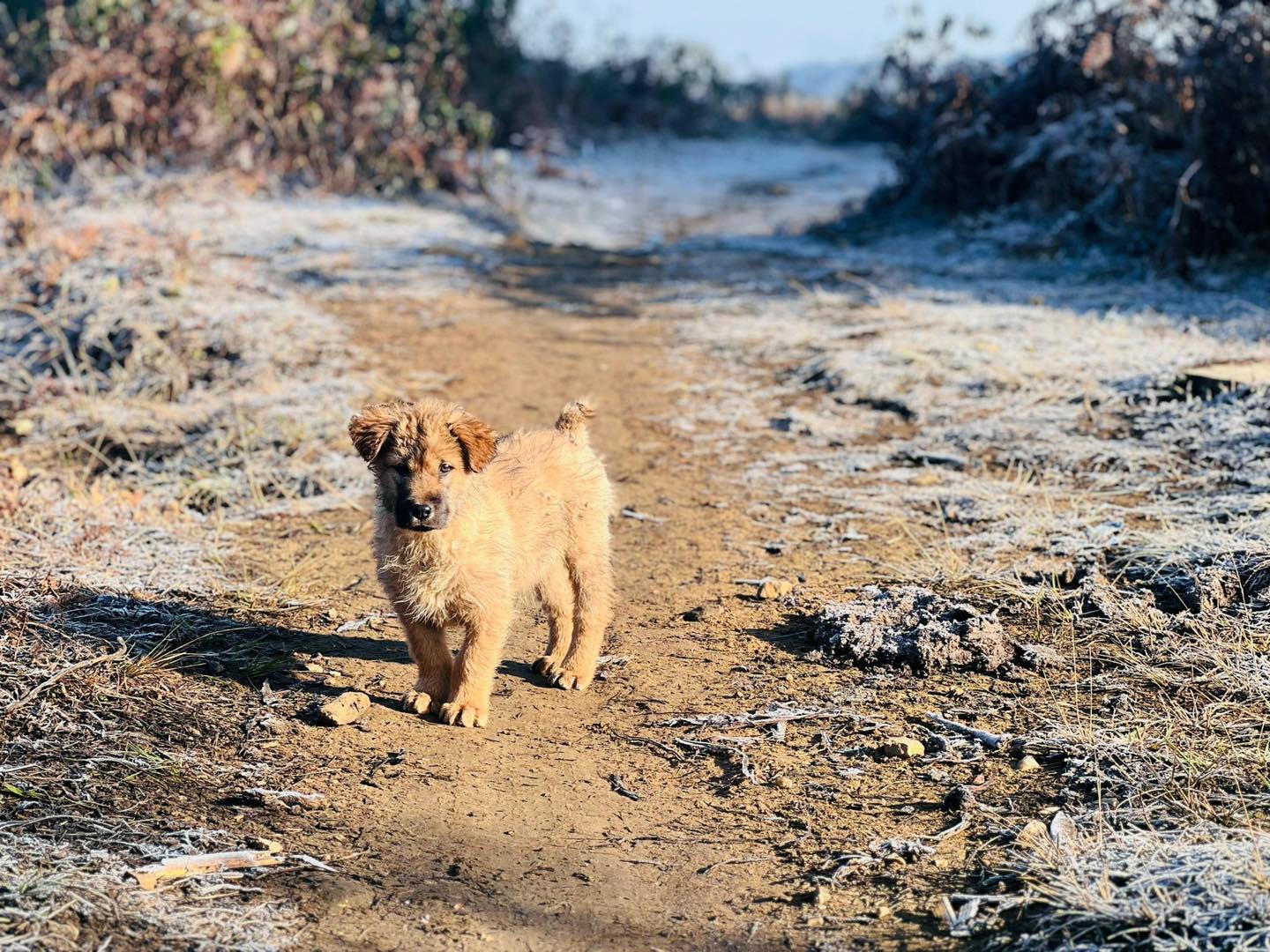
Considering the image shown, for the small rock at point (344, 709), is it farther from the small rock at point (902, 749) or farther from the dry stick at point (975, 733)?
the dry stick at point (975, 733)

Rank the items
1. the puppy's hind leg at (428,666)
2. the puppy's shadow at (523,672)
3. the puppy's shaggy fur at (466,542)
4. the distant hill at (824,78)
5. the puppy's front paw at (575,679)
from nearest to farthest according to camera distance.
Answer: the puppy's shaggy fur at (466,542) → the puppy's hind leg at (428,666) → the puppy's front paw at (575,679) → the puppy's shadow at (523,672) → the distant hill at (824,78)

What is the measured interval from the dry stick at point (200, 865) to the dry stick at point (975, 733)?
2178 millimetres

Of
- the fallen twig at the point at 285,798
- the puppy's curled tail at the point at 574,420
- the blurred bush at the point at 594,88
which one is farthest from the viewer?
the blurred bush at the point at 594,88

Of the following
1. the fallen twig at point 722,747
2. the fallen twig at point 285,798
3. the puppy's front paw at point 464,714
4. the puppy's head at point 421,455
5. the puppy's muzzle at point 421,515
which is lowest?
the fallen twig at point 285,798

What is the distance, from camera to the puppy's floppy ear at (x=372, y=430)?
4.51 meters

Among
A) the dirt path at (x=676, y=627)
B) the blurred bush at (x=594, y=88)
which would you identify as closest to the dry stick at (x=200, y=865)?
the dirt path at (x=676, y=627)

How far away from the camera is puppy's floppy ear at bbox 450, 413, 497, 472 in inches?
178

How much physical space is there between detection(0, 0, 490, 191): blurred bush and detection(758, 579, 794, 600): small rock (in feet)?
31.9

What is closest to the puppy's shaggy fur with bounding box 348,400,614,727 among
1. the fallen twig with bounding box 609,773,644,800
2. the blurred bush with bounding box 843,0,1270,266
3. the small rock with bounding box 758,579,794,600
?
the fallen twig with bounding box 609,773,644,800

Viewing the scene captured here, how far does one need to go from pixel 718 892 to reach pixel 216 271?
27.6ft

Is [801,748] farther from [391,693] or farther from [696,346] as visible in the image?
[696,346]

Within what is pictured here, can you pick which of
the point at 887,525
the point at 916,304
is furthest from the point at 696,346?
the point at 887,525

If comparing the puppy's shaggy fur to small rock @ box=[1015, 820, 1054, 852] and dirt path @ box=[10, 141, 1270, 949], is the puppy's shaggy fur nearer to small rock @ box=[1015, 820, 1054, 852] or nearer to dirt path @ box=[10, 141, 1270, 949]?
dirt path @ box=[10, 141, 1270, 949]

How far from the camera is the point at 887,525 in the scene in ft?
21.1
